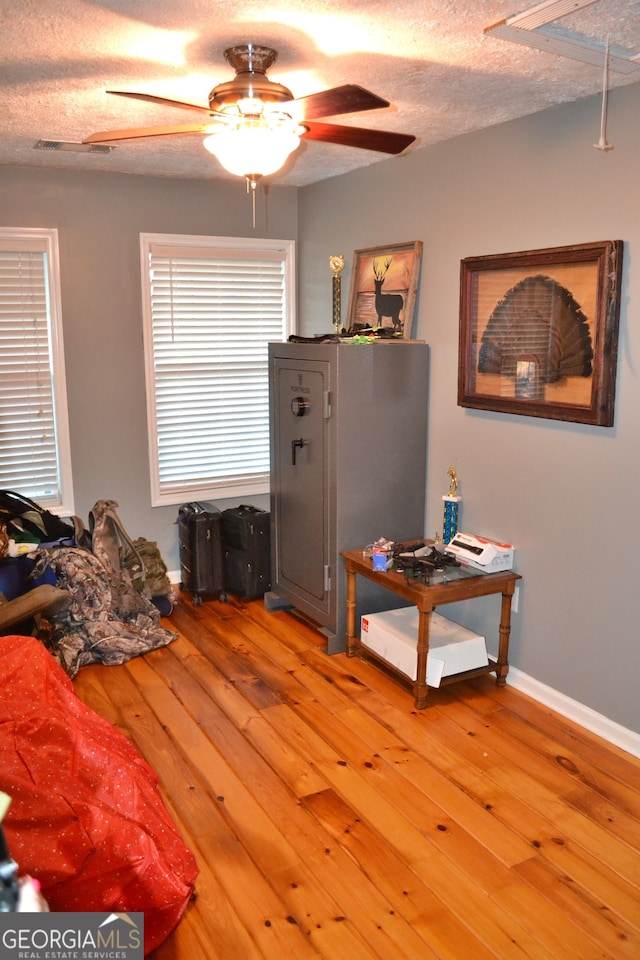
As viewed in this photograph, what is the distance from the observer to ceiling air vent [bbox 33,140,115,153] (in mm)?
3680

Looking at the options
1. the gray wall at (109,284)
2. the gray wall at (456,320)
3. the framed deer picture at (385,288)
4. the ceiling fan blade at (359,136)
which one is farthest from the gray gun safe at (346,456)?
the ceiling fan blade at (359,136)

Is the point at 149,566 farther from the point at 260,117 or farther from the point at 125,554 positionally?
the point at 260,117

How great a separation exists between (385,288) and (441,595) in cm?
179

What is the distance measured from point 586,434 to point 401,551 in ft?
3.58

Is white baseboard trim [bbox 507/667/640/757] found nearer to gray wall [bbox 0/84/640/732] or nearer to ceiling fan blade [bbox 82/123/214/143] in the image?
gray wall [bbox 0/84/640/732]

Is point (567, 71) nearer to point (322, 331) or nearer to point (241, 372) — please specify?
point (322, 331)

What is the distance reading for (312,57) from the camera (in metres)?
2.54

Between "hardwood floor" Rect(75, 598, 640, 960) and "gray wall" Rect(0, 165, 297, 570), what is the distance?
126cm

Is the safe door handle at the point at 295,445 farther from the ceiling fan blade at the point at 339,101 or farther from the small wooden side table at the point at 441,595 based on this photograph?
the ceiling fan blade at the point at 339,101

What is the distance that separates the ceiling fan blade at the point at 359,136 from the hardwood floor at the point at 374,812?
2.26 m

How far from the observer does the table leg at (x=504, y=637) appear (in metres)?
3.47

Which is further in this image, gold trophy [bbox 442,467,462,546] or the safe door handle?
the safe door handle

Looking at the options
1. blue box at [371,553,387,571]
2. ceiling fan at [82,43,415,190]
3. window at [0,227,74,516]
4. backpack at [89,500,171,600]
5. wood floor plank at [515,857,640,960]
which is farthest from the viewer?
window at [0,227,74,516]

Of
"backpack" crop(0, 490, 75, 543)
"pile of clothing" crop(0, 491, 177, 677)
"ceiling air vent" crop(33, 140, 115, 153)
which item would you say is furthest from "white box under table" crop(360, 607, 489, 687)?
"ceiling air vent" crop(33, 140, 115, 153)
